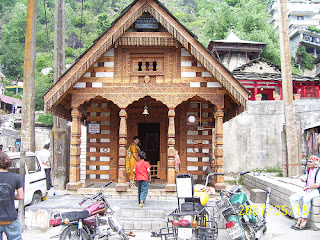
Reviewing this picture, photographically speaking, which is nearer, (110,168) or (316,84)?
(110,168)

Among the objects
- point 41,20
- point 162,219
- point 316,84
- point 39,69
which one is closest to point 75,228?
point 162,219

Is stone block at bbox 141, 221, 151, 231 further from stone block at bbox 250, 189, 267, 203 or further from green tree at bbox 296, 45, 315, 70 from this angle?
green tree at bbox 296, 45, 315, 70

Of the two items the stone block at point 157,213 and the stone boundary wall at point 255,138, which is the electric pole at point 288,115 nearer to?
the stone boundary wall at point 255,138

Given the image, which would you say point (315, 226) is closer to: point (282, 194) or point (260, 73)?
point (282, 194)

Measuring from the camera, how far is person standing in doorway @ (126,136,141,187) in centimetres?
1047

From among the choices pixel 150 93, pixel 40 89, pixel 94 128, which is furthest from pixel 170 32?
pixel 40 89

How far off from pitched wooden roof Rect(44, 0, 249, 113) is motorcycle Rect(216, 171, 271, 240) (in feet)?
11.3

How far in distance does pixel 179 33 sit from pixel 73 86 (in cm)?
396

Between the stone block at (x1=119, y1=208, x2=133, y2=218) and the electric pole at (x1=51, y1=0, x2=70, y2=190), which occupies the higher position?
the electric pole at (x1=51, y1=0, x2=70, y2=190)

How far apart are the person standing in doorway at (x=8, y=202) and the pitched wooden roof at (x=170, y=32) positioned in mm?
4869

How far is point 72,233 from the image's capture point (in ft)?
19.6

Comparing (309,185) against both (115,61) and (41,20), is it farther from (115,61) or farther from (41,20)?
(41,20)

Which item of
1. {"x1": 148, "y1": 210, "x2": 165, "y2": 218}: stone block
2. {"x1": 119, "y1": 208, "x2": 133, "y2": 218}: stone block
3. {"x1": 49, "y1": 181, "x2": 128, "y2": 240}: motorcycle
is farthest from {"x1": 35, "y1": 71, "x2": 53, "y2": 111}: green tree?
{"x1": 49, "y1": 181, "x2": 128, "y2": 240}: motorcycle

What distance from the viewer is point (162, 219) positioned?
791 cm
